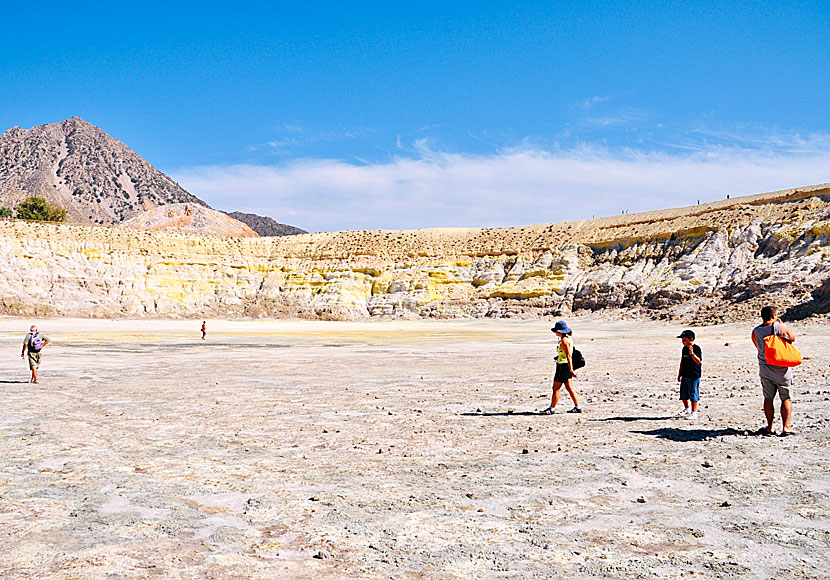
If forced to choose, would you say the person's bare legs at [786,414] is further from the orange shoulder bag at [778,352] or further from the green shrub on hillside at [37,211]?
the green shrub on hillside at [37,211]

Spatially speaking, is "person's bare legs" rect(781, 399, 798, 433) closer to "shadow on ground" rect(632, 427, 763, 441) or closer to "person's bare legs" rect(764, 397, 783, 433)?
"person's bare legs" rect(764, 397, 783, 433)

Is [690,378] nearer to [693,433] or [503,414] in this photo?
[693,433]

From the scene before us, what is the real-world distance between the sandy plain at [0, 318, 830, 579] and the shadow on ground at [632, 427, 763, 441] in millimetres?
55

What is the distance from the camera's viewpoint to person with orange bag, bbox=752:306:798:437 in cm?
927

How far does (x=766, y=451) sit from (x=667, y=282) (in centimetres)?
5142

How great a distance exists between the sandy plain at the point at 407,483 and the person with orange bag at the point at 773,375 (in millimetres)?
351

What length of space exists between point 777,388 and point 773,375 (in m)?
0.21

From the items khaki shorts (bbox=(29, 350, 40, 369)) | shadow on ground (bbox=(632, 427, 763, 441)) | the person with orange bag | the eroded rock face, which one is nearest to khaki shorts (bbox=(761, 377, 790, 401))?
the person with orange bag

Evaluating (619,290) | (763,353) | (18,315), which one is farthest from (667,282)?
(18,315)

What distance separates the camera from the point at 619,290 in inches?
2325

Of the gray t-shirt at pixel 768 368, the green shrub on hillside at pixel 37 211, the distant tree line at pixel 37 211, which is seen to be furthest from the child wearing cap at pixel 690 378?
the green shrub on hillside at pixel 37 211

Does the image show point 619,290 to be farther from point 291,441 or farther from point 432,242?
→ point 291,441

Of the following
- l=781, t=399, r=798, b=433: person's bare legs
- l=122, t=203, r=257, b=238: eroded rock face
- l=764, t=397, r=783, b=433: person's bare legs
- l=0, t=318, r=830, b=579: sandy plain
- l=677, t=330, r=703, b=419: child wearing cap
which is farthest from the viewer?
l=122, t=203, r=257, b=238: eroded rock face

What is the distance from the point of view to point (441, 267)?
239 ft
